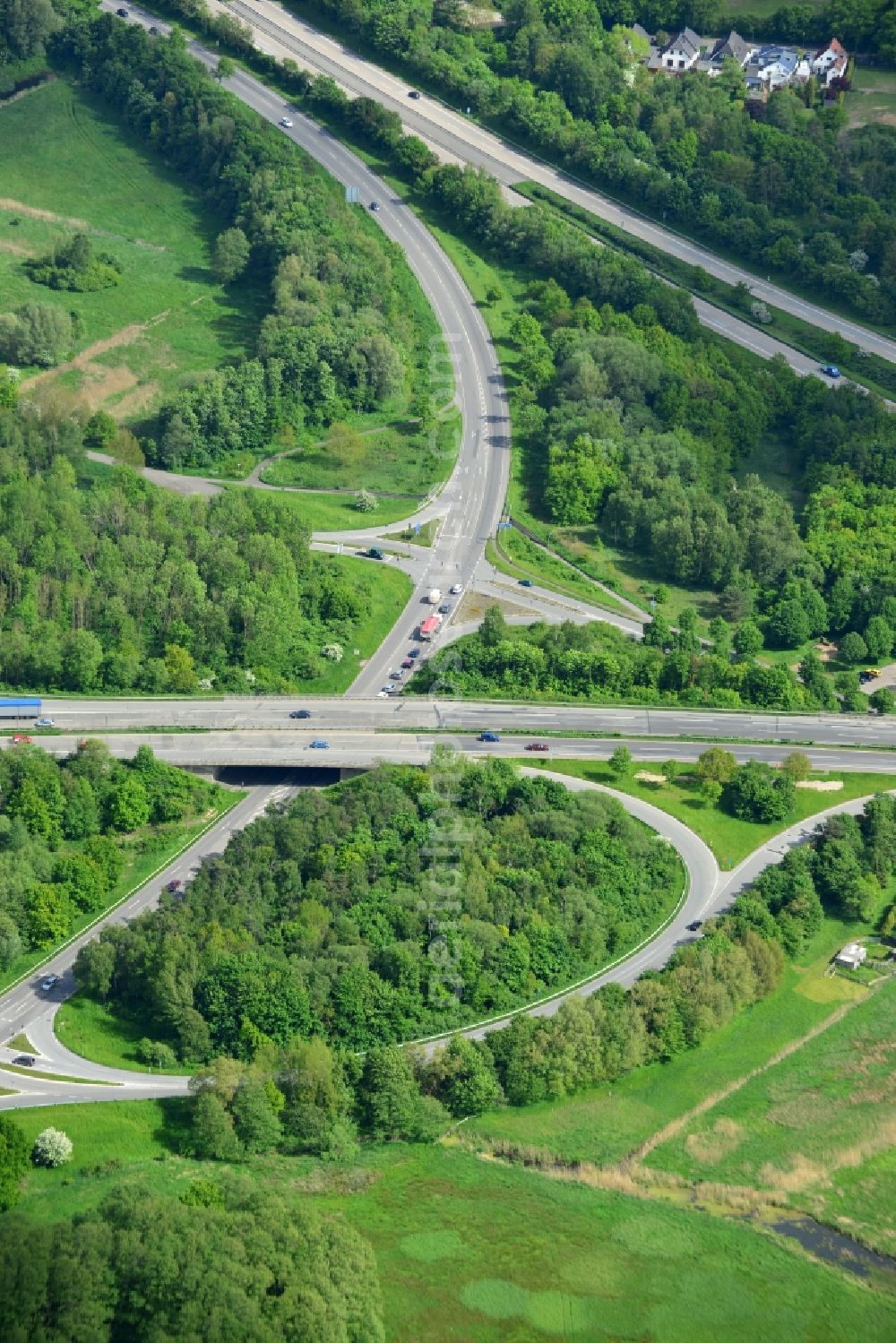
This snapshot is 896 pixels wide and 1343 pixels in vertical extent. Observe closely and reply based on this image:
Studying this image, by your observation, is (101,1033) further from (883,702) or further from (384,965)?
(883,702)

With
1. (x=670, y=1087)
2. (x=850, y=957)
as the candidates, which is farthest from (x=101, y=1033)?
(x=850, y=957)

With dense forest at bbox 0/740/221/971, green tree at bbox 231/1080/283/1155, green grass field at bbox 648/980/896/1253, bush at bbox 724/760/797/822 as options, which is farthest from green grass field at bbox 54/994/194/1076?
bush at bbox 724/760/797/822

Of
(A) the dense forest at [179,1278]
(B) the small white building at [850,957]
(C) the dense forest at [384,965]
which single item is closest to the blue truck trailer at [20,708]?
(C) the dense forest at [384,965]

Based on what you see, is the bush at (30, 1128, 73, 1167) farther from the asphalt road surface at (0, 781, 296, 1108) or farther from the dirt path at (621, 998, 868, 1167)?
the dirt path at (621, 998, 868, 1167)

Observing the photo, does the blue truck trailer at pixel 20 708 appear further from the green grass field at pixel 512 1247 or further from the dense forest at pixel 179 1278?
the dense forest at pixel 179 1278

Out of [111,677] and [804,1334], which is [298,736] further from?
[804,1334]
